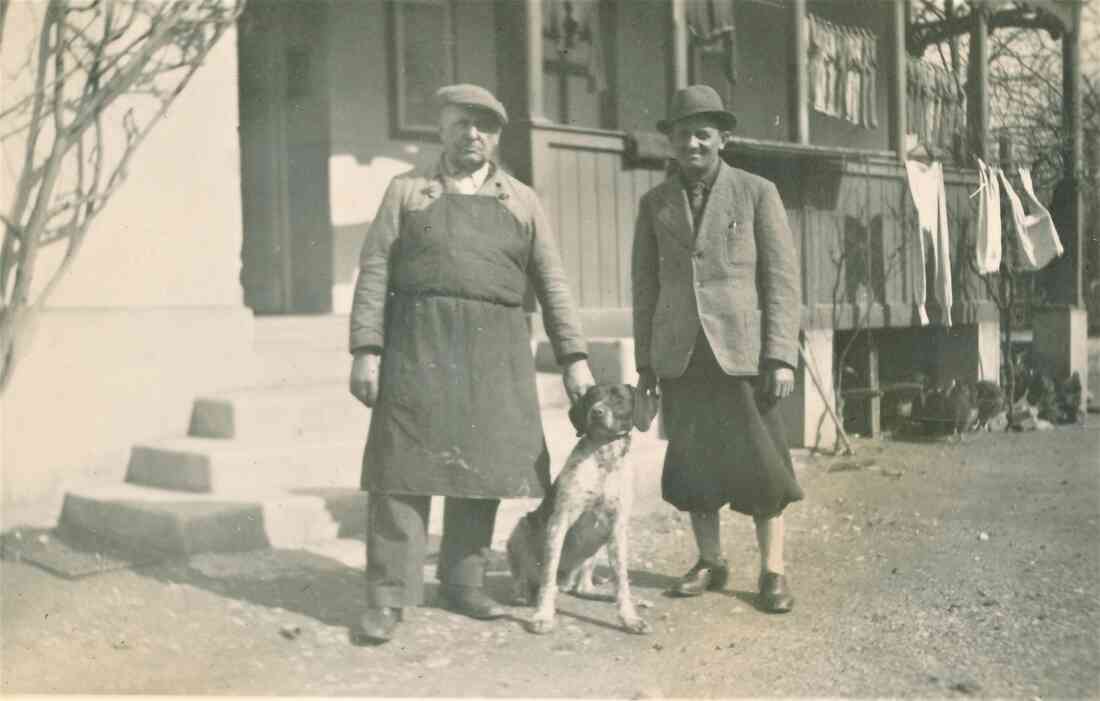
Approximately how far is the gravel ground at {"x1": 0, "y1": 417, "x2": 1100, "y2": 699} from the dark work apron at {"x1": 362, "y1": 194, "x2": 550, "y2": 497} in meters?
0.61

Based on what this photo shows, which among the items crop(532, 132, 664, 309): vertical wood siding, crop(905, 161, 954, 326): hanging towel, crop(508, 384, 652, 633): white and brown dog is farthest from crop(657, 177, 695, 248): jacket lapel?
crop(905, 161, 954, 326): hanging towel

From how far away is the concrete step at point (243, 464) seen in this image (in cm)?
509

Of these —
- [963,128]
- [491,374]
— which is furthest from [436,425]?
[963,128]

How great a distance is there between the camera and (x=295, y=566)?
15.4 feet

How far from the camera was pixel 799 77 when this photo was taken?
341 inches

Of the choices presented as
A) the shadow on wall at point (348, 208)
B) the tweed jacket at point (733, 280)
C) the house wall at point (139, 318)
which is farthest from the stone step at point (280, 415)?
the shadow on wall at point (348, 208)

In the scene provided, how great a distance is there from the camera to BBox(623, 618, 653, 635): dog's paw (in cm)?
395

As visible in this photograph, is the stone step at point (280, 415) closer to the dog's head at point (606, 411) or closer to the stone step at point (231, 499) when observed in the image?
the stone step at point (231, 499)

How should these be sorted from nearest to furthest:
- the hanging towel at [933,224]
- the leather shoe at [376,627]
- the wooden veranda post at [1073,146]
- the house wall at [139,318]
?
the leather shoe at [376,627] → the house wall at [139,318] → the hanging towel at [933,224] → the wooden veranda post at [1073,146]

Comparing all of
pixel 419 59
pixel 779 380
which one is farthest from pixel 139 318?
pixel 419 59

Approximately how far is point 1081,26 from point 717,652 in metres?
10.5

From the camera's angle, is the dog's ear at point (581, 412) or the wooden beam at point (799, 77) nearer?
Answer: the dog's ear at point (581, 412)

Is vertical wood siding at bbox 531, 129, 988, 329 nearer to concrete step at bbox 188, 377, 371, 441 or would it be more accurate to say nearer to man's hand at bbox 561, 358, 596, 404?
concrete step at bbox 188, 377, 371, 441

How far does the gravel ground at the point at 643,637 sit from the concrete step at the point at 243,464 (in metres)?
0.43
